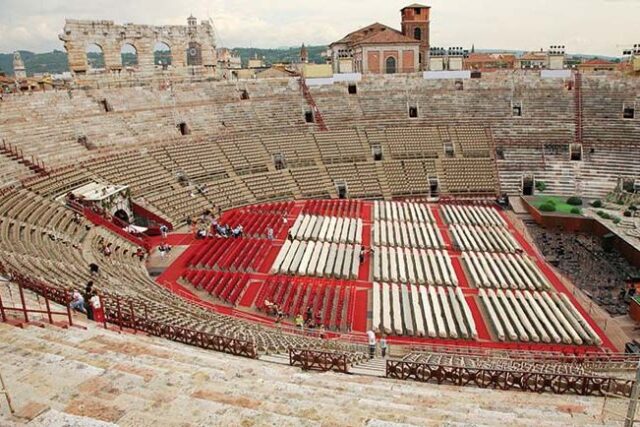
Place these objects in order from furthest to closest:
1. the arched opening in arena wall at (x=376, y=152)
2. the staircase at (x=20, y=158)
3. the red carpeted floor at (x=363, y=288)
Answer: the arched opening in arena wall at (x=376, y=152), the staircase at (x=20, y=158), the red carpeted floor at (x=363, y=288)

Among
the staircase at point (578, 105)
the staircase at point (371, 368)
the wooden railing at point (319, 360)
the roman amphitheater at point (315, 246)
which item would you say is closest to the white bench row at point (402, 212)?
the roman amphitheater at point (315, 246)

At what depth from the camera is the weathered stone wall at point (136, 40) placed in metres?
39.9

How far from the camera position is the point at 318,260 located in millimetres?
24406

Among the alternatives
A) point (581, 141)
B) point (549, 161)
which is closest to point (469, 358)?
point (549, 161)

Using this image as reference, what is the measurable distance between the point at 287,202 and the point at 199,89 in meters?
15.6

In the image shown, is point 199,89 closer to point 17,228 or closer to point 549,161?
point 17,228

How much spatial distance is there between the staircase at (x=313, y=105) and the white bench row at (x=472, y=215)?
1446cm

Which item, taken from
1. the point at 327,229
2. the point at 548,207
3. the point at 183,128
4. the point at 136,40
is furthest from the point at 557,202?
the point at 136,40

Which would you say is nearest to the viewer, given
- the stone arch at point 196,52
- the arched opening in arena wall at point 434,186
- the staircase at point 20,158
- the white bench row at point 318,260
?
the white bench row at point 318,260

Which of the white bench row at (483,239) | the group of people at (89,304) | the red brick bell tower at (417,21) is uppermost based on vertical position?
the red brick bell tower at (417,21)

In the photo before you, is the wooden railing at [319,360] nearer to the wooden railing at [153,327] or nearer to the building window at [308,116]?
the wooden railing at [153,327]

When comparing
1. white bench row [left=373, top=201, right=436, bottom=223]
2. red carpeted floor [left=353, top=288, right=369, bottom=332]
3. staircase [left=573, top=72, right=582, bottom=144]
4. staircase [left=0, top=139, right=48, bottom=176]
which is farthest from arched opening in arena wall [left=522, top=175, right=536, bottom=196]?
staircase [left=0, top=139, right=48, bottom=176]

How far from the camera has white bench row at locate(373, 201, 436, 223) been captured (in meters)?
31.1

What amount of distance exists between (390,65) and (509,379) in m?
50.3
